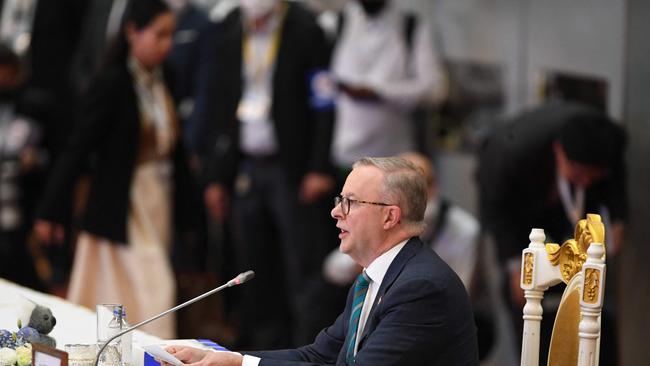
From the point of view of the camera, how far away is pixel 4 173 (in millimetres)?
8672

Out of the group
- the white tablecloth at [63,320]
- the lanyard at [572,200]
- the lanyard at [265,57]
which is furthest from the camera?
the lanyard at [265,57]

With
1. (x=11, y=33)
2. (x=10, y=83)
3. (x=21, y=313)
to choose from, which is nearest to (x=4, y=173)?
(x=10, y=83)

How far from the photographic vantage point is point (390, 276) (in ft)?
12.1

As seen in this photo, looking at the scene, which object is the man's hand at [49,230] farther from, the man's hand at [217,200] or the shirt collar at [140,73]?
the man's hand at [217,200]

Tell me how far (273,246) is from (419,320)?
4.42 meters

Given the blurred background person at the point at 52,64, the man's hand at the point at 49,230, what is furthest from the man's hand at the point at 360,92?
the blurred background person at the point at 52,64

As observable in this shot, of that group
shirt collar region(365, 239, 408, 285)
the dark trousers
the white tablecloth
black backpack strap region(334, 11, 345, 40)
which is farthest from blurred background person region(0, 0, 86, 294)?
shirt collar region(365, 239, 408, 285)

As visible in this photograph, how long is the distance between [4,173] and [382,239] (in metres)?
5.32

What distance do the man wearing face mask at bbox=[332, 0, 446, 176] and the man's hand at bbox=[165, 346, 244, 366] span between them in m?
4.05

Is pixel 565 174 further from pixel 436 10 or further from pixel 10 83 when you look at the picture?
pixel 10 83

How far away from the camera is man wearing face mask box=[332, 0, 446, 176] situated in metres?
7.62

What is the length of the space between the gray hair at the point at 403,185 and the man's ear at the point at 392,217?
0.01m

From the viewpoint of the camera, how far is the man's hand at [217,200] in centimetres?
800

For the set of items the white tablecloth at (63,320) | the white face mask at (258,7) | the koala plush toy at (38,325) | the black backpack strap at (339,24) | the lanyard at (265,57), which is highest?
the white face mask at (258,7)
